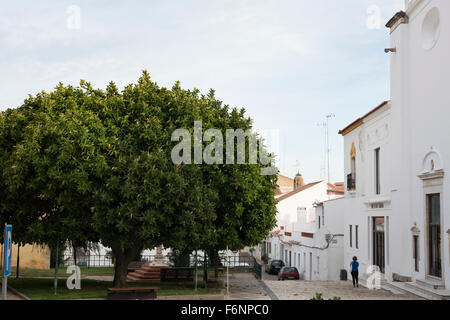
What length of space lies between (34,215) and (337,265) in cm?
2208

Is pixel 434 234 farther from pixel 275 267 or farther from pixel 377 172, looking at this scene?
pixel 275 267

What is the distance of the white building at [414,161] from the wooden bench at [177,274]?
9430 millimetres

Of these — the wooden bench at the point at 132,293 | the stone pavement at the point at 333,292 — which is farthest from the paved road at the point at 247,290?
the wooden bench at the point at 132,293

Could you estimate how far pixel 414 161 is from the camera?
21.1m

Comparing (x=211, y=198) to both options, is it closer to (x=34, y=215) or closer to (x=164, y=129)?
(x=164, y=129)

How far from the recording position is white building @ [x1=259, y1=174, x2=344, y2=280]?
3516 cm

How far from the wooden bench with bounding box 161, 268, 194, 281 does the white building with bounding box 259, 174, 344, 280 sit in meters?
5.92

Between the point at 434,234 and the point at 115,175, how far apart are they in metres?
12.3

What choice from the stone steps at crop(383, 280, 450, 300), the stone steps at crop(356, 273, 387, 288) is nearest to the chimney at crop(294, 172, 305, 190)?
the stone steps at crop(356, 273, 387, 288)

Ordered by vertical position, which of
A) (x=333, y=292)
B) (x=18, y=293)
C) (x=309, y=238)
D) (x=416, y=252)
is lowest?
(x=333, y=292)

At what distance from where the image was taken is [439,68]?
62.7ft

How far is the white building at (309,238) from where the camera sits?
35156 mm

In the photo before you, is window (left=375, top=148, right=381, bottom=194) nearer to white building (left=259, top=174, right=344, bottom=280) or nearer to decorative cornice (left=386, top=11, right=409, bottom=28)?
white building (left=259, top=174, right=344, bottom=280)

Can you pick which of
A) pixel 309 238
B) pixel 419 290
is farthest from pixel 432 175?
pixel 309 238
